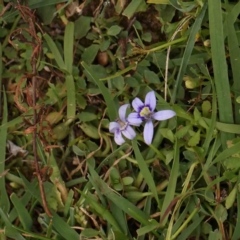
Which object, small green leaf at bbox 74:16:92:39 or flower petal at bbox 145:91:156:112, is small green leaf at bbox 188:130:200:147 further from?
small green leaf at bbox 74:16:92:39

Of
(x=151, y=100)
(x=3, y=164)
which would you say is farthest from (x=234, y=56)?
(x=3, y=164)

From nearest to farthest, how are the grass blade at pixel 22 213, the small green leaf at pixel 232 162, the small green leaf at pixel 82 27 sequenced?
1. the small green leaf at pixel 232 162
2. the grass blade at pixel 22 213
3. the small green leaf at pixel 82 27

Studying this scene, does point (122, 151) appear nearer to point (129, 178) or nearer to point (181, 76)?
point (129, 178)

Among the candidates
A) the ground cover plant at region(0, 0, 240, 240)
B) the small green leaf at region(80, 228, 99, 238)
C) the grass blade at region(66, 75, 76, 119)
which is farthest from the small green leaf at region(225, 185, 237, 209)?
the grass blade at region(66, 75, 76, 119)

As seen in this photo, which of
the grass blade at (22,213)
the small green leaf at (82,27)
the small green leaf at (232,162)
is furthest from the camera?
the small green leaf at (82,27)

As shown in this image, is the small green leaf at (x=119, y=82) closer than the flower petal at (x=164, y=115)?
No

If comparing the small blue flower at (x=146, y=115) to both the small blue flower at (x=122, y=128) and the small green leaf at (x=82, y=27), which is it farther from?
the small green leaf at (x=82, y=27)

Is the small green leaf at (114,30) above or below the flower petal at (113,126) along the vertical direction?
above

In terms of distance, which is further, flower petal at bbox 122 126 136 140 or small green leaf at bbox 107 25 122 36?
small green leaf at bbox 107 25 122 36

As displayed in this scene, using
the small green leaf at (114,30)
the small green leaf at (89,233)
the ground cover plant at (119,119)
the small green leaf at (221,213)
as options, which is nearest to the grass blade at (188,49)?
the ground cover plant at (119,119)
